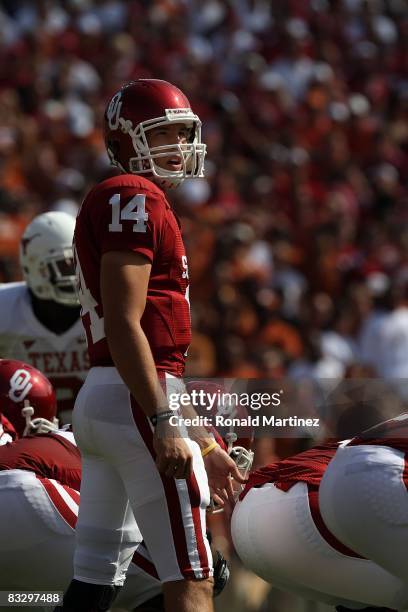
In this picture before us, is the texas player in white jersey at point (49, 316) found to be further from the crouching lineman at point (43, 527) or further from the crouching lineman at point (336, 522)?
the crouching lineman at point (336, 522)

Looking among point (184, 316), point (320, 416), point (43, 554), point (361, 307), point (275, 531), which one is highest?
point (184, 316)

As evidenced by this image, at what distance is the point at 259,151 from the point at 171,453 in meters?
8.95

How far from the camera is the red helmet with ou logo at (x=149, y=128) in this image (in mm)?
3410

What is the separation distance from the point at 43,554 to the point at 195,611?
3.17 ft

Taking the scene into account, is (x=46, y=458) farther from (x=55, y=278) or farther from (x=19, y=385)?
(x=55, y=278)

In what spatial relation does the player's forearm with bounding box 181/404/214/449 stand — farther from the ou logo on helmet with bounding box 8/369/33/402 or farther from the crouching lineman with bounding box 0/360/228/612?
the ou logo on helmet with bounding box 8/369/33/402

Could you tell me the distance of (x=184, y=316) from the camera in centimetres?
324

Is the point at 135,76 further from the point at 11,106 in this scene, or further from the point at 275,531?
the point at 275,531

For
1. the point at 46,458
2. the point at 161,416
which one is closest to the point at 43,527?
the point at 46,458

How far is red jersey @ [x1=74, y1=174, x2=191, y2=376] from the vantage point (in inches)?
122

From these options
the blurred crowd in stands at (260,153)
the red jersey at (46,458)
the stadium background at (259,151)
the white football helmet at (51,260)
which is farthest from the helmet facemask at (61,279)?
the blurred crowd in stands at (260,153)

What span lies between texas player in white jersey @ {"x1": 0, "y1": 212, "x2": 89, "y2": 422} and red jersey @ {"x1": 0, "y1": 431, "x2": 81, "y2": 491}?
1349mm

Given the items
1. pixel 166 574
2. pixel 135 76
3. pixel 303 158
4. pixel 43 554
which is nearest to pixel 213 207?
pixel 303 158

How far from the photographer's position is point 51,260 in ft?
17.9
